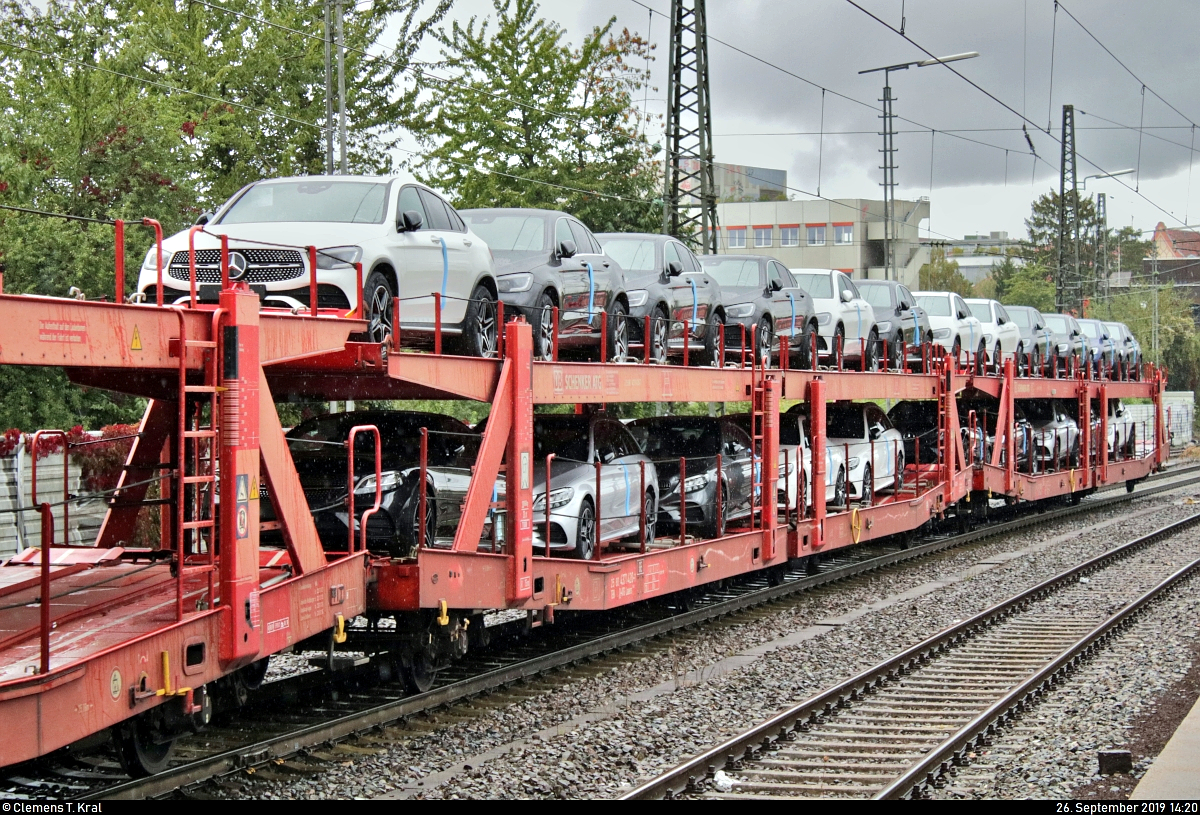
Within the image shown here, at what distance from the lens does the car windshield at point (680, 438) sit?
55.5 feet

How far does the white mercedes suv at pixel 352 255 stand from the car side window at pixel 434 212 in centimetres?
1

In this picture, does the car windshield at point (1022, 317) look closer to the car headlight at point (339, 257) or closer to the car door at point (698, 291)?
the car door at point (698, 291)

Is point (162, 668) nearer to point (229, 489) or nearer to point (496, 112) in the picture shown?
point (229, 489)

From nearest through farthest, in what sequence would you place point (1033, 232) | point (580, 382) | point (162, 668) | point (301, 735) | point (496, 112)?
1. point (162, 668)
2. point (301, 735)
3. point (580, 382)
4. point (496, 112)
5. point (1033, 232)

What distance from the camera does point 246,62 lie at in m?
31.3

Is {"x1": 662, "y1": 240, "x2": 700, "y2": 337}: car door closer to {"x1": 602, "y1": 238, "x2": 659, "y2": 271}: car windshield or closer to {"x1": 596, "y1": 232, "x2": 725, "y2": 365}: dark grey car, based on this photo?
{"x1": 596, "y1": 232, "x2": 725, "y2": 365}: dark grey car

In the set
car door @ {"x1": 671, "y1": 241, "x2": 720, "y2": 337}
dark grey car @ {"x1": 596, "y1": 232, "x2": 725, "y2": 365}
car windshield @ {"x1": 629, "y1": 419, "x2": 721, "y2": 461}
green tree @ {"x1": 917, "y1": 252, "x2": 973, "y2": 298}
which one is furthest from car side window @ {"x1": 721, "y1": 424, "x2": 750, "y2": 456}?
green tree @ {"x1": 917, "y1": 252, "x2": 973, "y2": 298}

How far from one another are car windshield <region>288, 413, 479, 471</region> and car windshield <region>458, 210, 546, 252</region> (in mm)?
2151

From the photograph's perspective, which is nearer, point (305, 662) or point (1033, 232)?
point (305, 662)

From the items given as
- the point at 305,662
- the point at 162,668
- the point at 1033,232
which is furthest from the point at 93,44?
the point at 1033,232

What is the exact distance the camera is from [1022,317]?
108 ft

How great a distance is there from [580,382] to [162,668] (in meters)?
5.90

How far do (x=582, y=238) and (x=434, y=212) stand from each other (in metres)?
3.38

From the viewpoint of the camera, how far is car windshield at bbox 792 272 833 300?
21984 mm
